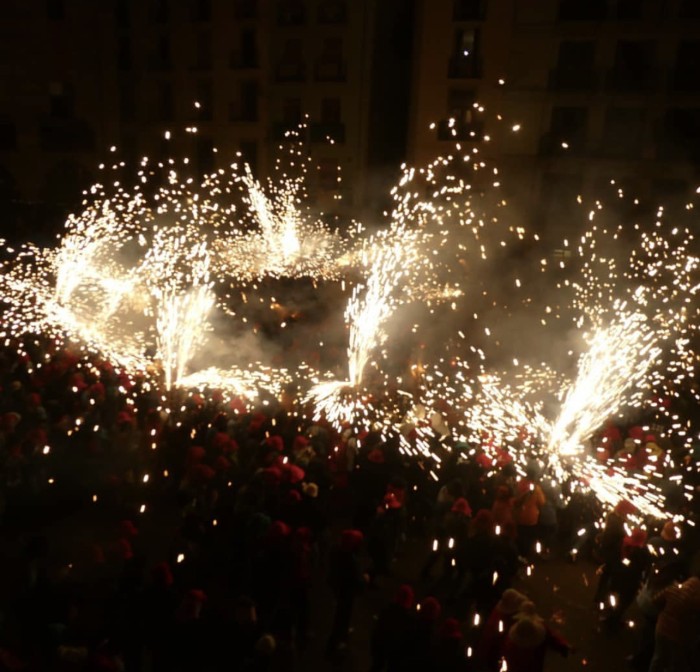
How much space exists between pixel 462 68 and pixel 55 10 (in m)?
16.6

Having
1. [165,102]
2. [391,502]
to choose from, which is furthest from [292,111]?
[391,502]

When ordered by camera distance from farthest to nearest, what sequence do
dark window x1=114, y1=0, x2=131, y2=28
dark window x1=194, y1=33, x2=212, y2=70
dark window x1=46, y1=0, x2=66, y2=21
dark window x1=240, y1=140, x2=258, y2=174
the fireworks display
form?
dark window x1=114, y1=0, x2=131, y2=28 < dark window x1=240, y1=140, x2=258, y2=174 < dark window x1=194, y1=33, x2=212, y2=70 < dark window x1=46, y1=0, x2=66, y2=21 < the fireworks display

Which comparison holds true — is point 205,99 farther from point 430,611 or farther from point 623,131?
point 430,611

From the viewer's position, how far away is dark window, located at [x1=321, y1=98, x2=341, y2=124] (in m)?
30.6

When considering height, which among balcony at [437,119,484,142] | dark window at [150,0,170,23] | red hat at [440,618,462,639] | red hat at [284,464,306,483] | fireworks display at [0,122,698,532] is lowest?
red hat at [440,618,462,639]

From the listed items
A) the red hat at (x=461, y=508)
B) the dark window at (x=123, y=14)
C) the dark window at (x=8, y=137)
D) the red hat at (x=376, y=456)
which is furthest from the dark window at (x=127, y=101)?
the red hat at (x=461, y=508)

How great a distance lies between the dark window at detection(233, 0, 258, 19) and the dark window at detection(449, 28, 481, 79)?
9.30 meters

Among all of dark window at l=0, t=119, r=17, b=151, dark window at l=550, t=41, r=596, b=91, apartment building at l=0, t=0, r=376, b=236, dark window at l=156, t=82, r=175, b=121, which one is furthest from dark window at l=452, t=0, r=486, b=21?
dark window at l=0, t=119, r=17, b=151

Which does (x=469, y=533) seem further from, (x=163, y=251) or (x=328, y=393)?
(x=163, y=251)

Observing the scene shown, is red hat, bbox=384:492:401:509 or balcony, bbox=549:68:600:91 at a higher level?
balcony, bbox=549:68:600:91

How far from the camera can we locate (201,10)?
31297mm

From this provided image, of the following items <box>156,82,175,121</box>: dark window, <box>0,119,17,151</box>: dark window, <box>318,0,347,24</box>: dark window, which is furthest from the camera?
<box>156,82,175,121</box>: dark window

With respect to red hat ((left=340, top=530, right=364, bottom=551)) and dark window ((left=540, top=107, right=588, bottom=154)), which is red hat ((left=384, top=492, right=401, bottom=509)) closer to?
red hat ((left=340, top=530, right=364, bottom=551))

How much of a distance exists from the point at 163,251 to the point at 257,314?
20.4ft
